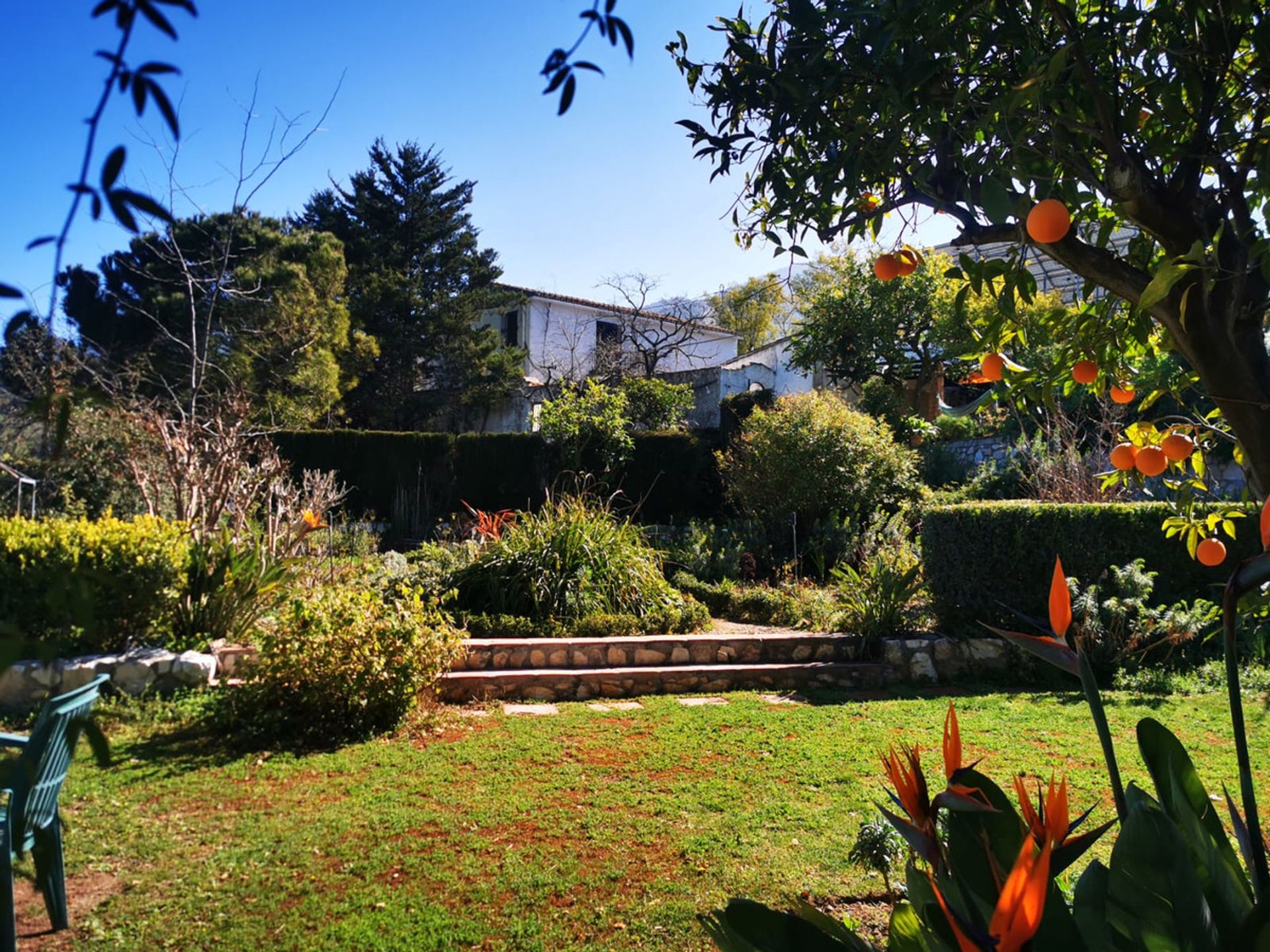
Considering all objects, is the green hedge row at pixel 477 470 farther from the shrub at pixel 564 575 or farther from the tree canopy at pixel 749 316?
the tree canopy at pixel 749 316

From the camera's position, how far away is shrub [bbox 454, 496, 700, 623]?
8.35 meters

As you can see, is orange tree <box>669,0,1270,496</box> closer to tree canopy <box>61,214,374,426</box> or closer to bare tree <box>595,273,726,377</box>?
tree canopy <box>61,214,374,426</box>

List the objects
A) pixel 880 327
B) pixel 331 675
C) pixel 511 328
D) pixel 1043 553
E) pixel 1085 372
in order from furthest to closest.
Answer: pixel 511 328
pixel 880 327
pixel 1043 553
pixel 331 675
pixel 1085 372

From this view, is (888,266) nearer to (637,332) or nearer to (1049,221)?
(1049,221)

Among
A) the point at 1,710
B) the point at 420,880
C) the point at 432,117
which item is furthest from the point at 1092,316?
the point at 1,710

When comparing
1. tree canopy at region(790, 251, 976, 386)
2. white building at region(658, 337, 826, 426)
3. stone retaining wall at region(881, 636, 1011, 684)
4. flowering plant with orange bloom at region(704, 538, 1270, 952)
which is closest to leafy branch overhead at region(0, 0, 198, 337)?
flowering plant with orange bloom at region(704, 538, 1270, 952)

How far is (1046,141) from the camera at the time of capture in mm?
2143

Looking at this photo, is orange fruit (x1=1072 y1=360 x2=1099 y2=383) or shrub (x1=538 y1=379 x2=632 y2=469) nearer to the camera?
orange fruit (x1=1072 y1=360 x2=1099 y2=383)

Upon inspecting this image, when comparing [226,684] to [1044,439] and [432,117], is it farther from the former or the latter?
[1044,439]

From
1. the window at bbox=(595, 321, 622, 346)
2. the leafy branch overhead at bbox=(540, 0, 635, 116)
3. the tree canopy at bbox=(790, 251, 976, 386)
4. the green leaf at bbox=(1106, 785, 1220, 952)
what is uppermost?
the window at bbox=(595, 321, 622, 346)

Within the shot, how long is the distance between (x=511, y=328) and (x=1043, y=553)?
23.5 meters

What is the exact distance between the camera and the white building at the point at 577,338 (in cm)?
2495

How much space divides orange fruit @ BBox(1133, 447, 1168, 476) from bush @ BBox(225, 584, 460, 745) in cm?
463

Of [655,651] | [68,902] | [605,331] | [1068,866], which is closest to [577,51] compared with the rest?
[1068,866]
